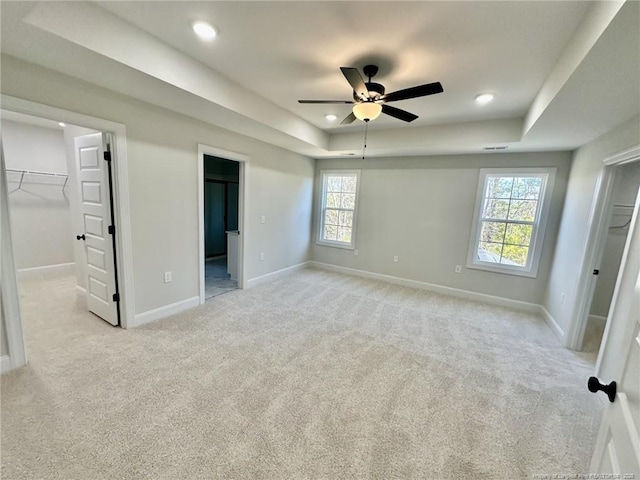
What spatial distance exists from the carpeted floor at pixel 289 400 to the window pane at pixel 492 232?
1.43m

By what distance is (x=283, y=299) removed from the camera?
393cm

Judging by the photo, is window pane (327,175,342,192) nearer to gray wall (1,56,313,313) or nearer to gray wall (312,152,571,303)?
gray wall (312,152,571,303)

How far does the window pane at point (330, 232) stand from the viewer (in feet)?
18.6

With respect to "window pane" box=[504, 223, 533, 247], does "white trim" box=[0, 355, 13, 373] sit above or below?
below

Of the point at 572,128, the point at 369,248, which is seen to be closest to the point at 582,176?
the point at 572,128

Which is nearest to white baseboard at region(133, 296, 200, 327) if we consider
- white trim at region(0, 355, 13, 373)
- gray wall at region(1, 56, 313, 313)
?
gray wall at region(1, 56, 313, 313)

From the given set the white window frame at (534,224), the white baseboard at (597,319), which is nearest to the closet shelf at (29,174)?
the white window frame at (534,224)

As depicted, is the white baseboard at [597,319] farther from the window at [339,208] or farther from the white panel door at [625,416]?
the white panel door at [625,416]

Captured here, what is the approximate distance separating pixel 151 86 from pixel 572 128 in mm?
4002

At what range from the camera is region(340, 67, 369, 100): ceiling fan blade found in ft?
6.16

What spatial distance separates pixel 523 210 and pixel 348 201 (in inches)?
114

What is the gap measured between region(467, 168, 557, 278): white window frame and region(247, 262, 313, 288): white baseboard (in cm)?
314

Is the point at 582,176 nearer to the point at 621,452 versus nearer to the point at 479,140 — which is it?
the point at 479,140

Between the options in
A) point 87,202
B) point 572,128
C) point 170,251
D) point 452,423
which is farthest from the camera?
point 170,251
